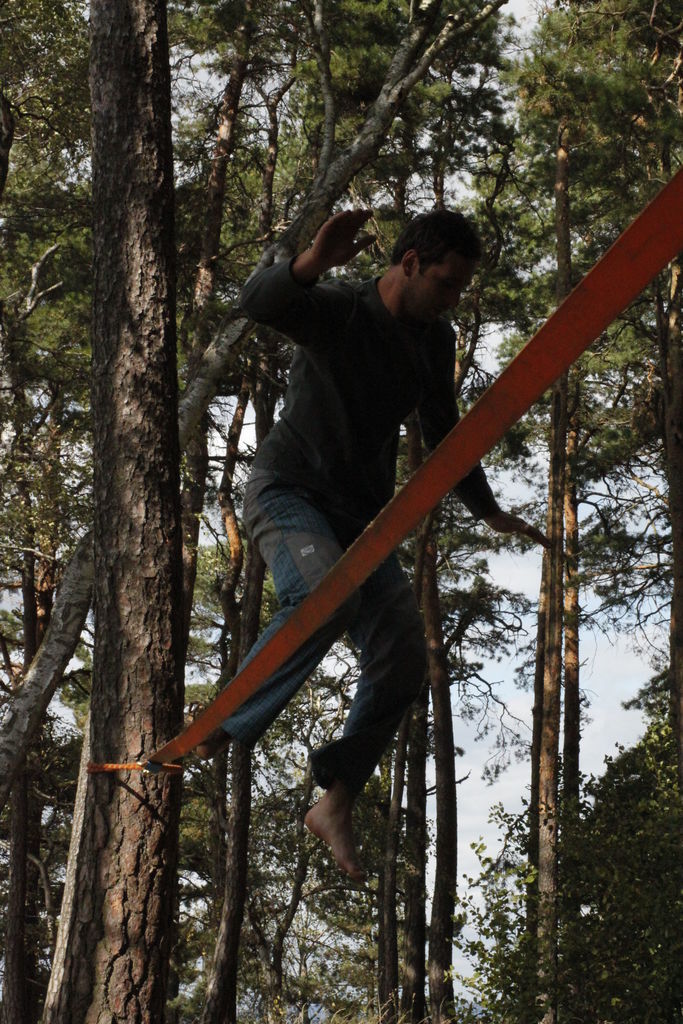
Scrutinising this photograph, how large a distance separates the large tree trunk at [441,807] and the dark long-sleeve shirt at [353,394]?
466 inches

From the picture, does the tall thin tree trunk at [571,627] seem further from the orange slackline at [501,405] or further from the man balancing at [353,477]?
the orange slackline at [501,405]

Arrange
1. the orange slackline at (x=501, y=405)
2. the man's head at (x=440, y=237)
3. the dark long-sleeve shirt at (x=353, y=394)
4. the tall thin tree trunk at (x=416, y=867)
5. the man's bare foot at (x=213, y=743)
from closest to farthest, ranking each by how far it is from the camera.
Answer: the orange slackline at (x=501, y=405)
the man's head at (x=440, y=237)
the dark long-sleeve shirt at (x=353, y=394)
the man's bare foot at (x=213, y=743)
the tall thin tree trunk at (x=416, y=867)

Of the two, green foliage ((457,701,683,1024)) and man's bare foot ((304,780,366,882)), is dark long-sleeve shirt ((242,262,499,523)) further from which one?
green foliage ((457,701,683,1024))

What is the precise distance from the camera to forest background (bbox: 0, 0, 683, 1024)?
358 centimetres

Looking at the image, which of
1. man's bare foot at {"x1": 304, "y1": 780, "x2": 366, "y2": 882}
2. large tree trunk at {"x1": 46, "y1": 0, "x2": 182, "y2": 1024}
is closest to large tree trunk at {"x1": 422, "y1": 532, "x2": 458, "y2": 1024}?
large tree trunk at {"x1": 46, "y1": 0, "x2": 182, "y2": 1024}

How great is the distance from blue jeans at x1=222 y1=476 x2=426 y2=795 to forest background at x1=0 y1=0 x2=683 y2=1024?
0.74 m

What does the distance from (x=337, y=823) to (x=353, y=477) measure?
836 millimetres

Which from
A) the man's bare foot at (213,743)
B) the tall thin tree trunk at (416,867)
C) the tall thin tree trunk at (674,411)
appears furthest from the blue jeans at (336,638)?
the tall thin tree trunk at (416,867)

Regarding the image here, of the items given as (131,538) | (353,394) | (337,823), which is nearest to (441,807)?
(131,538)

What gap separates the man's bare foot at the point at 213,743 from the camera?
2.99 metres

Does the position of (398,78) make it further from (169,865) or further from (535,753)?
(535,753)

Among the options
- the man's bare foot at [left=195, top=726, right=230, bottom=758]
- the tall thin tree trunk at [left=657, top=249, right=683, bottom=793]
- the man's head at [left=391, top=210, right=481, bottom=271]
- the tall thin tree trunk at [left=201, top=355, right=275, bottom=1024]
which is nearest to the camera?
the man's head at [left=391, top=210, right=481, bottom=271]

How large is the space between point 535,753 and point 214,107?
10.1 meters

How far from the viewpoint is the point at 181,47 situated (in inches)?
494
